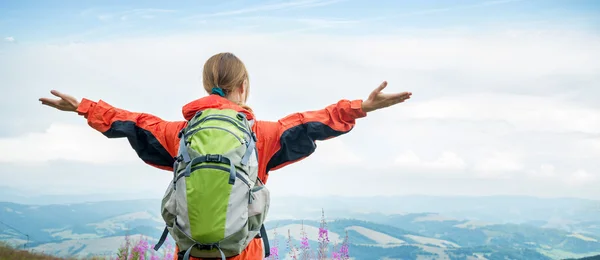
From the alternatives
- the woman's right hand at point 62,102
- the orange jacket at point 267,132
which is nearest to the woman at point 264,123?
the orange jacket at point 267,132

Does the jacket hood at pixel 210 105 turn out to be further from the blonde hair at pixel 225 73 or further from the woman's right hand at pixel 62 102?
the woman's right hand at pixel 62 102

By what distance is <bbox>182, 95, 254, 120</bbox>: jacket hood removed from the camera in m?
4.23

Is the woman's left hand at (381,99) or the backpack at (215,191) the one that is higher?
the woman's left hand at (381,99)

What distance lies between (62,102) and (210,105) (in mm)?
1509

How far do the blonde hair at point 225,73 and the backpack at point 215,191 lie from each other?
26 centimetres

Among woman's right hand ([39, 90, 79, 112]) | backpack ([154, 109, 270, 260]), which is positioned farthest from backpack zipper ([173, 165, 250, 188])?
woman's right hand ([39, 90, 79, 112])

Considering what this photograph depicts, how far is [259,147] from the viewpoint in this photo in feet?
14.3

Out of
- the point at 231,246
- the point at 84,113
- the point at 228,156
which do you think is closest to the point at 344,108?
the point at 228,156

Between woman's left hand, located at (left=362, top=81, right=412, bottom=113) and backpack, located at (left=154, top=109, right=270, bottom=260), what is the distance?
874mm

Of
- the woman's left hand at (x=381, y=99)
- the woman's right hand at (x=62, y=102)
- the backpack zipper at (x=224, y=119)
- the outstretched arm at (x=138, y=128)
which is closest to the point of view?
the backpack zipper at (x=224, y=119)

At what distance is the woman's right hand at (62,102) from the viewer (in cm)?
493

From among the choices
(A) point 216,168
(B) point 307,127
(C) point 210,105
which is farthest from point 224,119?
(B) point 307,127

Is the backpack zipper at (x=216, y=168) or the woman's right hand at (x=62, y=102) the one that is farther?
the woman's right hand at (x=62, y=102)

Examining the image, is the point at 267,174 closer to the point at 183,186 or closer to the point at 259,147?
the point at 259,147
